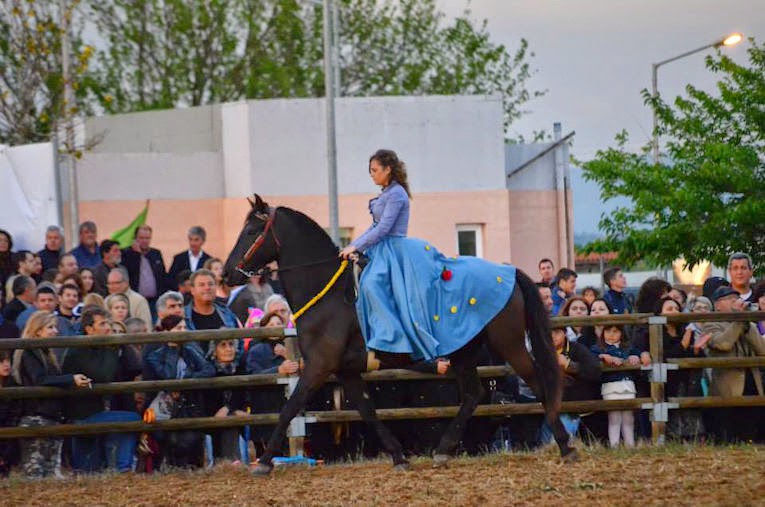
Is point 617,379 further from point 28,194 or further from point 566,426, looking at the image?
point 28,194

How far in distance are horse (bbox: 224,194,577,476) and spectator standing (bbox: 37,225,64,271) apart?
5.25 m

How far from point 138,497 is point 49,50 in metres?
14.6

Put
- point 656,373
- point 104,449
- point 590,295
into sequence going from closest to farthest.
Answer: point 104,449, point 656,373, point 590,295

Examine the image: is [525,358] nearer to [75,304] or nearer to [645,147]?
[75,304]

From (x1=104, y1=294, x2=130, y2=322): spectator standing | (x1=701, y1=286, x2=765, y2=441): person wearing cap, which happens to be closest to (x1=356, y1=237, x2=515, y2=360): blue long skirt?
(x1=701, y1=286, x2=765, y2=441): person wearing cap

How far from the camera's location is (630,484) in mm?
9211

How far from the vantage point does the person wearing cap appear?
1232cm

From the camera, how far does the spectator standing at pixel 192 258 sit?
16.3m

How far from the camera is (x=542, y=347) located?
1081 centimetres

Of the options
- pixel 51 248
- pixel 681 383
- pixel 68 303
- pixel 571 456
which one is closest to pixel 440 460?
pixel 571 456

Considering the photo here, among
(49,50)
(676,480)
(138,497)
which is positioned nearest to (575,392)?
(676,480)

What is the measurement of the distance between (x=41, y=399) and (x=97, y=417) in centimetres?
50

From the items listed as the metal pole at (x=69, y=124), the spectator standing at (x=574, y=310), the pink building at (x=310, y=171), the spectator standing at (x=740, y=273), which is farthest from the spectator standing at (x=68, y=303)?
the pink building at (x=310, y=171)

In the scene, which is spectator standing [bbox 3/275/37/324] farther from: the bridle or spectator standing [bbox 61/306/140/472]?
the bridle
